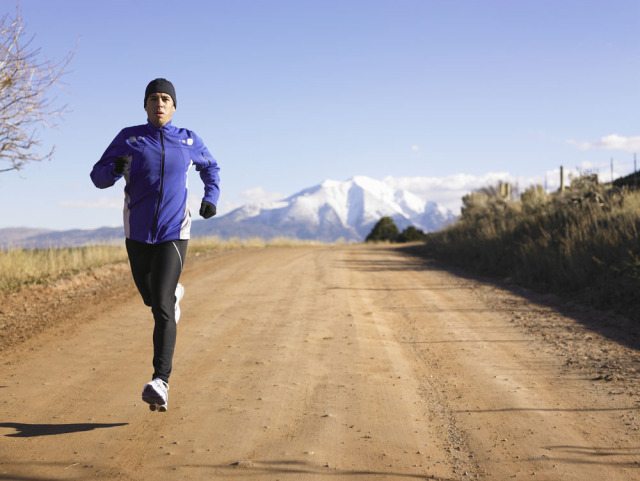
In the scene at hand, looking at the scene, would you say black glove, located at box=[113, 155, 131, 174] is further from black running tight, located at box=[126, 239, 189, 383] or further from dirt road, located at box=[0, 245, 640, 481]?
dirt road, located at box=[0, 245, 640, 481]

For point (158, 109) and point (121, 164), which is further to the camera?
point (158, 109)

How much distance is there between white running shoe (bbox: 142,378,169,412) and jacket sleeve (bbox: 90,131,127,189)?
1.50m

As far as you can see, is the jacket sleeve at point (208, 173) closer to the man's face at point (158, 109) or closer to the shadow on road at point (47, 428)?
the man's face at point (158, 109)

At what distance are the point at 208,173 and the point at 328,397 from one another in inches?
82.3

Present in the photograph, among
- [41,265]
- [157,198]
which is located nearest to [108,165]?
[157,198]

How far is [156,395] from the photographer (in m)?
4.07

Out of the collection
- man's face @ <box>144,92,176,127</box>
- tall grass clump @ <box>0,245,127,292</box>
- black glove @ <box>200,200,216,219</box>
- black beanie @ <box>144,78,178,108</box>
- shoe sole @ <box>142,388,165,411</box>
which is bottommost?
shoe sole @ <box>142,388,165,411</box>

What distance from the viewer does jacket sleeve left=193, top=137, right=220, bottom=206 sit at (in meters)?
4.64

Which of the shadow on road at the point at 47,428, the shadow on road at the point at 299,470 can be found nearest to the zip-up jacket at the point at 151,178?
the shadow on road at the point at 47,428

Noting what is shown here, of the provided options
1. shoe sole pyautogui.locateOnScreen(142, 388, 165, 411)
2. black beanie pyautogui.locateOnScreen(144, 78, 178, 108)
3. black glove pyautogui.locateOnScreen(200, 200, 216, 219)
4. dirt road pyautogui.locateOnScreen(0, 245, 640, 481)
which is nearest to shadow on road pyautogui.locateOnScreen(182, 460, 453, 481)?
dirt road pyautogui.locateOnScreen(0, 245, 640, 481)

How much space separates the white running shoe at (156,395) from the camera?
4066 mm

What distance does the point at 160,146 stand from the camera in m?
4.34

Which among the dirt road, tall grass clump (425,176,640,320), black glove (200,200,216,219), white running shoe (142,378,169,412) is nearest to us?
the dirt road

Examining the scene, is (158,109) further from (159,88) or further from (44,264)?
(44,264)
